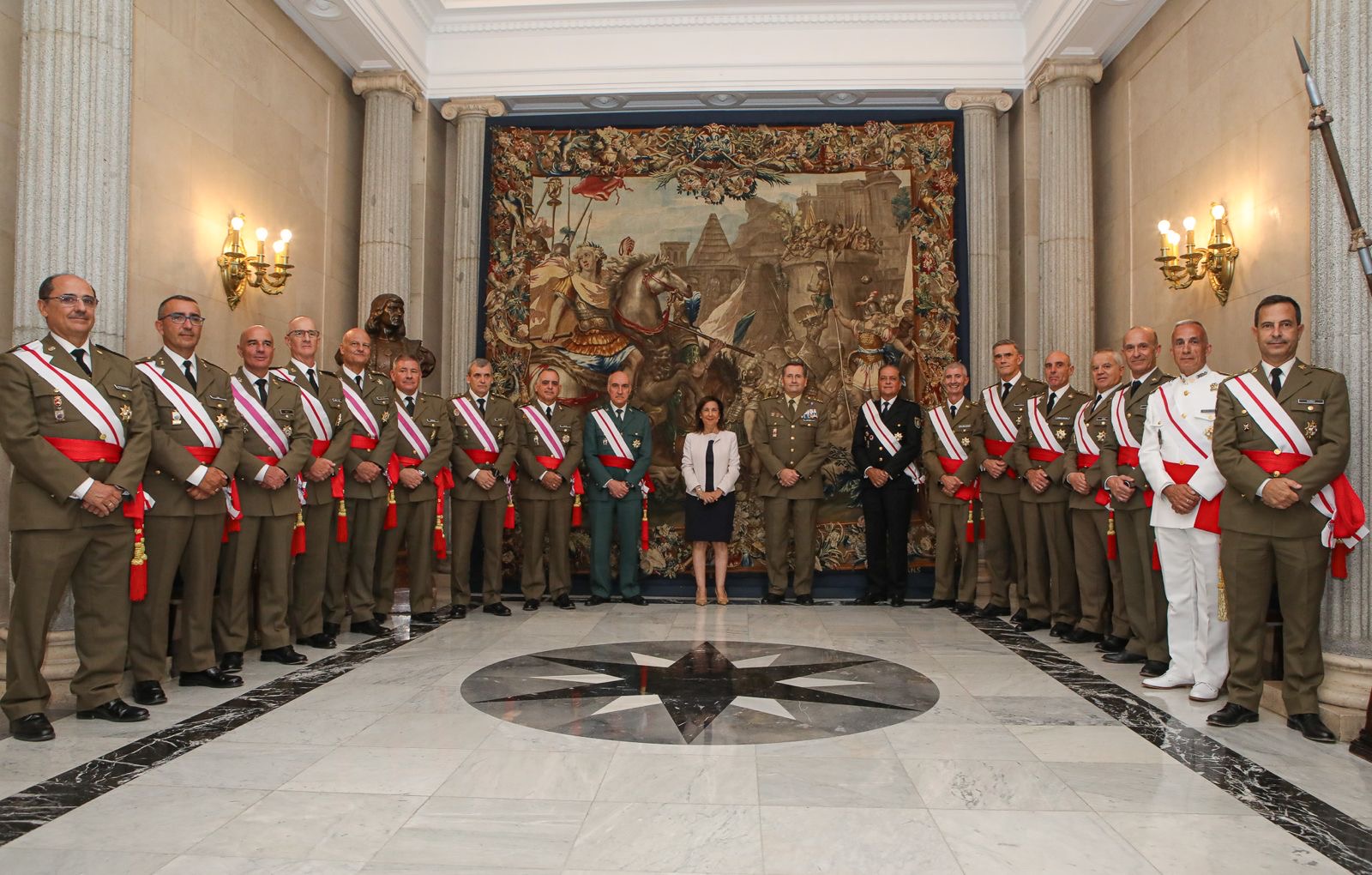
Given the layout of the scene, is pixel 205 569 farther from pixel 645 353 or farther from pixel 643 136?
pixel 643 136

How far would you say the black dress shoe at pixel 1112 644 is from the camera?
561 centimetres

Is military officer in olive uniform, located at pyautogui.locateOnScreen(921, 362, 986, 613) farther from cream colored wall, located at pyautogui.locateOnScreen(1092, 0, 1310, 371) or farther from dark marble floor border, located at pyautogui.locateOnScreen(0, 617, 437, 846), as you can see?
dark marble floor border, located at pyautogui.locateOnScreen(0, 617, 437, 846)

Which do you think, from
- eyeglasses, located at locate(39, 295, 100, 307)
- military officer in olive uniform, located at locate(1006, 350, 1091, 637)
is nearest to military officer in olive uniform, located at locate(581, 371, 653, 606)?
military officer in olive uniform, located at locate(1006, 350, 1091, 637)

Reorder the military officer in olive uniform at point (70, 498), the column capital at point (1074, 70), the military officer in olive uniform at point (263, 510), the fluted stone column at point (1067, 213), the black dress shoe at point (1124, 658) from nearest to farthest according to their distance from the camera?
the military officer in olive uniform at point (70, 498) → the military officer in olive uniform at point (263, 510) → the black dress shoe at point (1124, 658) → the fluted stone column at point (1067, 213) → the column capital at point (1074, 70)

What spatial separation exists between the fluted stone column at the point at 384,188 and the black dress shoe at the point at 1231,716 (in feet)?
21.3

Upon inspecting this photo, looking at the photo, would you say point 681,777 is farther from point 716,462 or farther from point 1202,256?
point 1202,256

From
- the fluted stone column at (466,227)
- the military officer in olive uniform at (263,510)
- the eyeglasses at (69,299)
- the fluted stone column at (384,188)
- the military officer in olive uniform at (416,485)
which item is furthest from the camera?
the fluted stone column at (466,227)

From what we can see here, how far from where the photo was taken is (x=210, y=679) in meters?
4.63

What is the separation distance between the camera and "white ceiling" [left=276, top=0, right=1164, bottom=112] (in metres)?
8.15

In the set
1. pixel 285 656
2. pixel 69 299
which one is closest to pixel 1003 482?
pixel 285 656

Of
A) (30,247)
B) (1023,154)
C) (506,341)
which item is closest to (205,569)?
(30,247)

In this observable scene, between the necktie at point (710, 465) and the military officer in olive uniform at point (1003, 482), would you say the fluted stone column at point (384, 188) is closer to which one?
the necktie at point (710, 465)

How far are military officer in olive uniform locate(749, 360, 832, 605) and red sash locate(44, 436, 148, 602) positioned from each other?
4.67 meters

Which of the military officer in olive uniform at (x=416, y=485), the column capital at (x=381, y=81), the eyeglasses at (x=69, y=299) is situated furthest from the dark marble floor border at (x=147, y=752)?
the column capital at (x=381, y=81)
